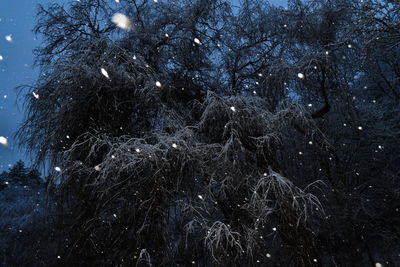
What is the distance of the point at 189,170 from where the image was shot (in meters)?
4.15

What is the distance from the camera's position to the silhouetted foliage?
152 inches

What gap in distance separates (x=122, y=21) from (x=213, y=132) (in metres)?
3.69

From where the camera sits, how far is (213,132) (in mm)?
4719

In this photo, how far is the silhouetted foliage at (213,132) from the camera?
3867 mm

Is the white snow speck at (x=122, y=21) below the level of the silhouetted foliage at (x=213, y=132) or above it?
above

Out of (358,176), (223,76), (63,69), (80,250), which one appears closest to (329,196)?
(358,176)

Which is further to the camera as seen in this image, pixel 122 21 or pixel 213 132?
pixel 122 21

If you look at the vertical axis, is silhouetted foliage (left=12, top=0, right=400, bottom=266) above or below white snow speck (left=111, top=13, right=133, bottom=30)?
below

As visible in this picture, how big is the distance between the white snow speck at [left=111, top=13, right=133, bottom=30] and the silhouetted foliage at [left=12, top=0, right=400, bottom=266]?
132 millimetres

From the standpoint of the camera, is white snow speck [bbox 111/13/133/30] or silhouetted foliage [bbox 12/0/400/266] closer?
silhouetted foliage [bbox 12/0/400/266]

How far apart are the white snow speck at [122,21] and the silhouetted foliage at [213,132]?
13 centimetres

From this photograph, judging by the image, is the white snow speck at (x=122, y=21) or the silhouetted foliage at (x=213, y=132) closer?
the silhouetted foliage at (x=213, y=132)

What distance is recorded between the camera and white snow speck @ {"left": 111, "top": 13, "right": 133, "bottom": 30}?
6659mm

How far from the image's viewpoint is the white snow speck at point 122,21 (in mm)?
6659
